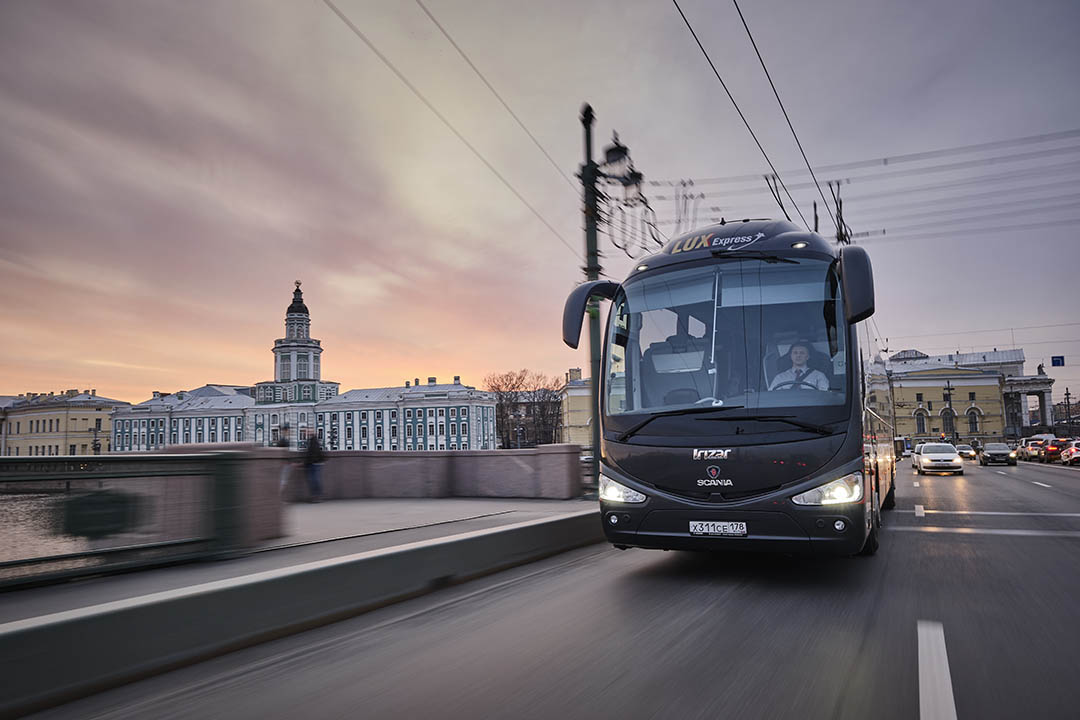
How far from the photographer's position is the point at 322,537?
10.5 meters

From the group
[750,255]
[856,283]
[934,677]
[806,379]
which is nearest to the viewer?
[934,677]

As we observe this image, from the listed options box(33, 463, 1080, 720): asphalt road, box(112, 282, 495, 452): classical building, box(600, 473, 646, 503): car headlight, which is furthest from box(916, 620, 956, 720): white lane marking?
box(112, 282, 495, 452): classical building

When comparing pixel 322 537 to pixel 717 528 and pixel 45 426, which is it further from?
pixel 45 426

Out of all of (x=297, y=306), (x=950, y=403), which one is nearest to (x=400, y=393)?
(x=297, y=306)

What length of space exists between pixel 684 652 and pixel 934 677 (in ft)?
4.47

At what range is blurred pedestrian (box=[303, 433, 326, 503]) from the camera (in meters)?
16.7

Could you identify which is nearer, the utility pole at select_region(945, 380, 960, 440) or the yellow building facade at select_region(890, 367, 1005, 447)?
the utility pole at select_region(945, 380, 960, 440)

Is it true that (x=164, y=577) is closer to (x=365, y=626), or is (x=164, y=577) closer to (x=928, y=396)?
(x=365, y=626)

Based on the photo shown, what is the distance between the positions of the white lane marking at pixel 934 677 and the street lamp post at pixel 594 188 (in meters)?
8.04

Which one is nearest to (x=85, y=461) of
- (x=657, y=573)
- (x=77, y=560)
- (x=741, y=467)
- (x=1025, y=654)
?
(x=77, y=560)

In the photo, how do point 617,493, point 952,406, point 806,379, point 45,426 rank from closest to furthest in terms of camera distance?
point 806,379 < point 617,493 < point 45,426 < point 952,406

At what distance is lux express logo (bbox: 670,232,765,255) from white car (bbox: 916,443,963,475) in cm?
2661

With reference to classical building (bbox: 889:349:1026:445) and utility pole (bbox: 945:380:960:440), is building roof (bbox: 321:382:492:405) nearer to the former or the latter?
classical building (bbox: 889:349:1026:445)

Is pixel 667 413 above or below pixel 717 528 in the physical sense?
above
